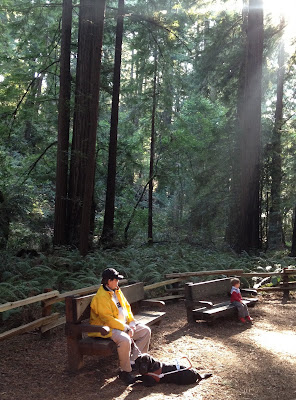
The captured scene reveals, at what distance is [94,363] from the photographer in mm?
5336

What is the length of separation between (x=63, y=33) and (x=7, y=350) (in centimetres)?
991

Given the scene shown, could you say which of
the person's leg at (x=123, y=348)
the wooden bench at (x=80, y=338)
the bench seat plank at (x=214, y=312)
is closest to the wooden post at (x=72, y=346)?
the wooden bench at (x=80, y=338)

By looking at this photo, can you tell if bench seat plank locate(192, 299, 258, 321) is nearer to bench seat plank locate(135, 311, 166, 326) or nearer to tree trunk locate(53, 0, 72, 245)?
bench seat plank locate(135, 311, 166, 326)

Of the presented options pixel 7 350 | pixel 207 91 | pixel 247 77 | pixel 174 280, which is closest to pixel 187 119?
pixel 207 91

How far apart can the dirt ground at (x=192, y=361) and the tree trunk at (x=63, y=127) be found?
624 cm

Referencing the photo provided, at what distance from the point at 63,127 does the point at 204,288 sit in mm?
7428

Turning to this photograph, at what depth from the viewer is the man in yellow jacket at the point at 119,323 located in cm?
475

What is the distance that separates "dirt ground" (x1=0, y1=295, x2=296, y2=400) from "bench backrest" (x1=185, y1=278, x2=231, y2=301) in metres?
0.50

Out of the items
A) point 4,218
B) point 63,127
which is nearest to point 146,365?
point 4,218

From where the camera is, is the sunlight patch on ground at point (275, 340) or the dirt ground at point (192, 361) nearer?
the dirt ground at point (192, 361)

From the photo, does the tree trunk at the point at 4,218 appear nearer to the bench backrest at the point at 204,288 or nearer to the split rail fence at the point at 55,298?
the split rail fence at the point at 55,298

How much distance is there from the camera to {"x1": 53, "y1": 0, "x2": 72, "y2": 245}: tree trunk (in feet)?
41.9

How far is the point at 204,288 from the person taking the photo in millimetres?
7875

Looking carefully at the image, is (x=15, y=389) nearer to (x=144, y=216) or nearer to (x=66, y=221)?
(x=66, y=221)
